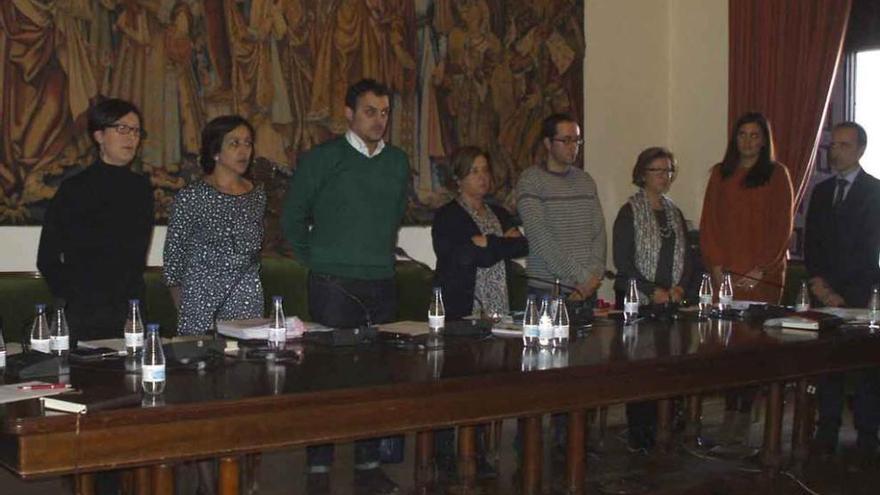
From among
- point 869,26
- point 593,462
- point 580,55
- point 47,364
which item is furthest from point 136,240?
point 869,26

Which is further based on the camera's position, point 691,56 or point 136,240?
point 691,56

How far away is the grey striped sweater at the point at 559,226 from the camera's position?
573cm

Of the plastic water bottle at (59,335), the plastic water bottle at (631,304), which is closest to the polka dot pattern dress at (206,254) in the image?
the plastic water bottle at (59,335)

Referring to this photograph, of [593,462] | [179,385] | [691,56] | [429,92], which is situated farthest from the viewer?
[691,56]

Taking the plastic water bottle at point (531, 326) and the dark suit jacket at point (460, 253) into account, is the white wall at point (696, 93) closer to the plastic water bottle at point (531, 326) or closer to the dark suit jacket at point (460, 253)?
the dark suit jacket at point (460, 253)

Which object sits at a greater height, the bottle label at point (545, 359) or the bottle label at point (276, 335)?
the bottle label at point (276, 335)

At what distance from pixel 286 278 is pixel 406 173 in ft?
7.96

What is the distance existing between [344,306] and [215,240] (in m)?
0.62

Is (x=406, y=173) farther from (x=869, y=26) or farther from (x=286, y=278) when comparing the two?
(x=869, y=26)

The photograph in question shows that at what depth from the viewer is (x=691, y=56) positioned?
31.6ft

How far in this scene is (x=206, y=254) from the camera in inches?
188

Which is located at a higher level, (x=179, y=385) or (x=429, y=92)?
(x=429, y=92)

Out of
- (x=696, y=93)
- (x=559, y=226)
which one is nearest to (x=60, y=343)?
(x=559, y=226)

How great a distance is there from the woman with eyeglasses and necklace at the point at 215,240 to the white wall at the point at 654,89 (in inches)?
189
